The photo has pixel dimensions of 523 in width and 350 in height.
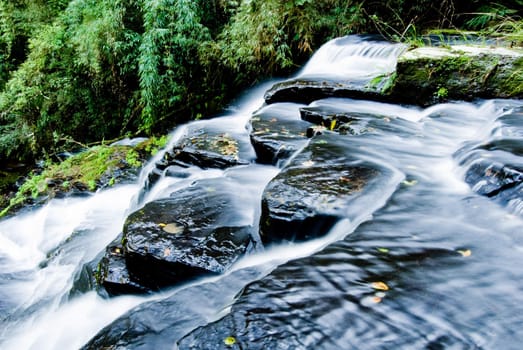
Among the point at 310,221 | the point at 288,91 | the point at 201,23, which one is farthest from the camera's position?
the point at 201,23

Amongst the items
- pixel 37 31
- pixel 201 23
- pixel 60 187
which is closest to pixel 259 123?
pixel 60 187

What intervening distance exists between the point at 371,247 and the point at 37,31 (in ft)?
32.7

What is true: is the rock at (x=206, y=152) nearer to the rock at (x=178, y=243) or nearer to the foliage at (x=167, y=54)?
the rock at (x=178, y=243)

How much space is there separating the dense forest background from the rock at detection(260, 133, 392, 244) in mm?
4280

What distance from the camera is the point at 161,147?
265 inches

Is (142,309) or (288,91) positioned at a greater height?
(288,91)

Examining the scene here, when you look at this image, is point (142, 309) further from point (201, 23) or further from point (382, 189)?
point (201, 23)

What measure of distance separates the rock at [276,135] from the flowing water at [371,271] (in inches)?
6.6

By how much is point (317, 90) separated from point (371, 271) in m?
3.88

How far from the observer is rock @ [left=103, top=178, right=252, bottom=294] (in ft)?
8.23

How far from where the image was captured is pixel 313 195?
2570 mm

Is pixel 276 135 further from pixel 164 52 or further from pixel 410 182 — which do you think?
pixel 164 52

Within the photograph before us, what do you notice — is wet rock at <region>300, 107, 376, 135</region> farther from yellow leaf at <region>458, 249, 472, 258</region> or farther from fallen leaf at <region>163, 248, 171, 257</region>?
fallen leaf at <region>163, 248, 171, 257</region>

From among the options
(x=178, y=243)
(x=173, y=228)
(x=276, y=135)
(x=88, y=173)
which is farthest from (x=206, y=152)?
(x=88, y=173)
